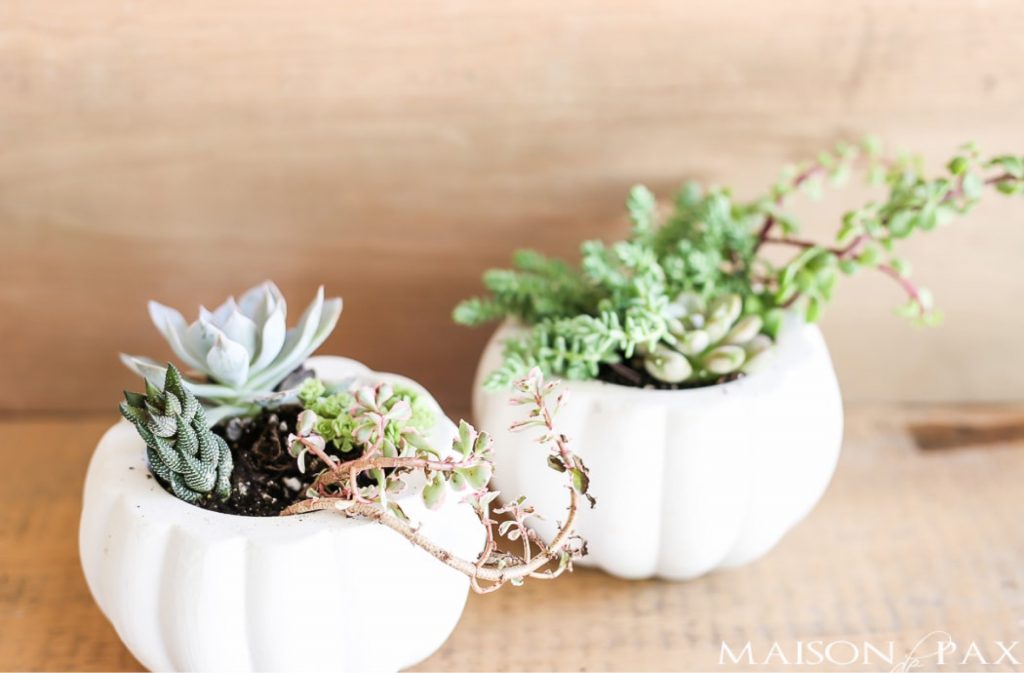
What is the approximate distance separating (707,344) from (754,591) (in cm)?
21

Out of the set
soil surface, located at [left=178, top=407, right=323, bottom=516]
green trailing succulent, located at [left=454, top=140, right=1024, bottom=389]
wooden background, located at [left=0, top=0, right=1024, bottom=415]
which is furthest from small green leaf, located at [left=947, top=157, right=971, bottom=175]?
soil surface, located at [left=178, top=407, right=323, bottom=516]

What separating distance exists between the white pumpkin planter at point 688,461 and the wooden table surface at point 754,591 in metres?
0.04

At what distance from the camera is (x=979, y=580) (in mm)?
834

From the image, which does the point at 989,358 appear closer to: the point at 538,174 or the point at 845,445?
the point at 845,445

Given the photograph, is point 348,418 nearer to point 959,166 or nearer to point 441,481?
point 441,481

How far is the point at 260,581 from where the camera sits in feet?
2.05

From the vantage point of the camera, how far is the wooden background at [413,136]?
886 millimetres

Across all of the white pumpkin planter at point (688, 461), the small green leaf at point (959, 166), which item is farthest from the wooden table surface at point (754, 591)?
the small green leaf at point (959, 166)

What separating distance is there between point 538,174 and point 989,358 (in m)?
0.52

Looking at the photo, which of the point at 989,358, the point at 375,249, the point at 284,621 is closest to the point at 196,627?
the point at 284,621

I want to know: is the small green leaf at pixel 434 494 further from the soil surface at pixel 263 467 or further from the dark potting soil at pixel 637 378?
the dark potting soil at pixel 637 378

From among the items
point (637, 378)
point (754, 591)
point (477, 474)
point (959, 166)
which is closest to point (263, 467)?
point (477, 474)

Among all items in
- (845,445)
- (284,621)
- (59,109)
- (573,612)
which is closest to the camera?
(284,621)

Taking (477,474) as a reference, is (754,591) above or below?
below
